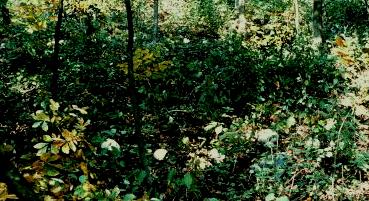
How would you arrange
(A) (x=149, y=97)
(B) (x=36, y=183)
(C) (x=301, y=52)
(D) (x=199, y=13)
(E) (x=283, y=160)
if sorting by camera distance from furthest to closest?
(D) (x=199, y=13) → (C) (x=301, y=52) → (A) (x=149, y=97) → (E) (x=283, y=160) → (B) (x=36, y=183)

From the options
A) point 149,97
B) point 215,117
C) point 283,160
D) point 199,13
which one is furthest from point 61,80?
point 199,13

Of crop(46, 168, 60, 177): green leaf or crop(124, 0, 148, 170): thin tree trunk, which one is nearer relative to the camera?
crop(46, 168, 60, 177): green leaf

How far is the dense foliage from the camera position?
16.9ft

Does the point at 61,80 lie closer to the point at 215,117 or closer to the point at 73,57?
the point at 73,57

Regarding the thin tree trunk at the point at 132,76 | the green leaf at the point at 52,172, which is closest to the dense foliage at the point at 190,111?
the thin tree trunk at the point at 132,76

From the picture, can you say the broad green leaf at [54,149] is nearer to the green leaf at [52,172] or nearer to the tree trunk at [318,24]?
the green leaf at [52,172]

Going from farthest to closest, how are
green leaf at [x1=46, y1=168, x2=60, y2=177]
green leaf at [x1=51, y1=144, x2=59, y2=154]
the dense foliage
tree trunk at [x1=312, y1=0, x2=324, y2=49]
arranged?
1. tree trunk at [x1=312, y1=0, x2=324, y2=49]
2. the dense foliage
3. green leaf at [x1=51, y1=144, x2=59, y2=154]
4. green leaf at [x1=46, y1=168, x2=60, y2=177]

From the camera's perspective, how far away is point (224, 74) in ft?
26.6

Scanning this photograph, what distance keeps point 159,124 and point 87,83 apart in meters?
1.98

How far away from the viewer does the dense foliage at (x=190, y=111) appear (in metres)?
5.15

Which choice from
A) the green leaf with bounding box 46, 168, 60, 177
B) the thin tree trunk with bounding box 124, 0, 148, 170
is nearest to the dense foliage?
the thin tree trunk with bounding box 124, 0, 148, 170

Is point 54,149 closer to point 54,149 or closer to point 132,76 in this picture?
point 54,149

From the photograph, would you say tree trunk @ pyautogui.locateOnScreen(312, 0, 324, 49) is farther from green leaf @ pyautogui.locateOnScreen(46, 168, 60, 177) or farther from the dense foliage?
green leaf @ pyautogui.locateOnScreen(46, 168, 60, 177)

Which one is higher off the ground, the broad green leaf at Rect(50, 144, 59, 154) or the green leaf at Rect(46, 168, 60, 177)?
the broad green leaf at Rect(50, 144, 59, 154)
